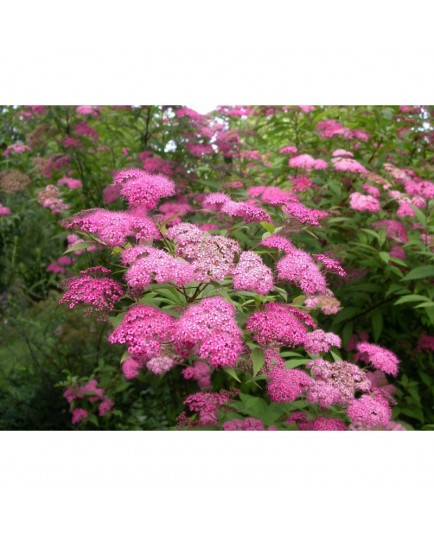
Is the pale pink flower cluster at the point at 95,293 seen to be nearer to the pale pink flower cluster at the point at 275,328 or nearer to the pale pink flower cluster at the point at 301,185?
the pale pink flower cluster at the point at 275,328

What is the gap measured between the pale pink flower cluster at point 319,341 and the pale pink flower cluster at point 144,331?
0.59 meters

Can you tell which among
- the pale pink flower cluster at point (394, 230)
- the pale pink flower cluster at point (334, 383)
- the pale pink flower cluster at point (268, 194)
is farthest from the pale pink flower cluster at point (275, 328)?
the pale pink flower cluster at point (394, 230)

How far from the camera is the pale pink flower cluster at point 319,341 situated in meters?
1.83

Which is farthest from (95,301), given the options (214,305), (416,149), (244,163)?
(416,149)

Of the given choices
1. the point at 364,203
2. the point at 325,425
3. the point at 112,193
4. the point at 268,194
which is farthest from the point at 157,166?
the point at 325,425

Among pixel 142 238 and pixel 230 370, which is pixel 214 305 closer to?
pixel 230 370

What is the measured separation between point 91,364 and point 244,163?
1563 mm

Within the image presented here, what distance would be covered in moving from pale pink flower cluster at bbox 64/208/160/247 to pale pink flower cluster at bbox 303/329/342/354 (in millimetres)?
640

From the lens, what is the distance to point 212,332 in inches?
52.7

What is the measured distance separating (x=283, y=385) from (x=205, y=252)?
0.52 meters

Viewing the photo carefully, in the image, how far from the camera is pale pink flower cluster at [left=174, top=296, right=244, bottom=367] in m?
1.32

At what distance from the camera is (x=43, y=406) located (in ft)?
10.3

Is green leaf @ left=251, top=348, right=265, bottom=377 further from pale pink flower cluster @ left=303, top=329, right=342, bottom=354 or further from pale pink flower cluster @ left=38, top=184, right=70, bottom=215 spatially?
pale pink flower cluster @ left=38, top=184, right=70, bottom=215

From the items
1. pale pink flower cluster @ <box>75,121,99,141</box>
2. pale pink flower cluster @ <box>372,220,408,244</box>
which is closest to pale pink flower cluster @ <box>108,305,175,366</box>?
pale pink flower cluster @ <box>372,220,408,244</box>
